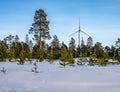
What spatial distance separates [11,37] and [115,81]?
252ft

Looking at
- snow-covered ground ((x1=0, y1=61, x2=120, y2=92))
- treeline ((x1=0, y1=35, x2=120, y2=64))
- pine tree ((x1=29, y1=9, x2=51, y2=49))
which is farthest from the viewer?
pine tree ((x1=29, y1=9, x2=51, y2=49))

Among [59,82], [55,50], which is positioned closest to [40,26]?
[55,50]

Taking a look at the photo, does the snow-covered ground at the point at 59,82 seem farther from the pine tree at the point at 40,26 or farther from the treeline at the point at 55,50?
the pine tree at the point at 40,26

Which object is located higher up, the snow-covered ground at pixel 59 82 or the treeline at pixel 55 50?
the treeline at pixel 55 50

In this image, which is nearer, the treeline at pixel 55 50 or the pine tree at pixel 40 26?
the treeline at pixel 55 50

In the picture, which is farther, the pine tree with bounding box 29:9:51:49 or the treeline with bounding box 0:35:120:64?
the pine tree with bounding box 29:9:51:49

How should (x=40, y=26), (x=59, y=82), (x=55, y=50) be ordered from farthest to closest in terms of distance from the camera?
1. (x=55, y=50)
2. (x=40, y=26)
3. (x=59, y=82)

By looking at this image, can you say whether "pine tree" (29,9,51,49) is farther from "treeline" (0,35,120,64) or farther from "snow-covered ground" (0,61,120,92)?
"snow-covered ground" (0,61,120,92)

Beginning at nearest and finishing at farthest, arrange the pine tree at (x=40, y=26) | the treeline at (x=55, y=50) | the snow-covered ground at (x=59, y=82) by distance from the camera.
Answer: the snow-covered ground at (x=59, y=82), the treeline at (x=55, y=50), the pine tree at (x=40, y=26)

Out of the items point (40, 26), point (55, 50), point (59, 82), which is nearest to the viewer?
point (59, 82)

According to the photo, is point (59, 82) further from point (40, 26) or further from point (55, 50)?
point (55, 50)

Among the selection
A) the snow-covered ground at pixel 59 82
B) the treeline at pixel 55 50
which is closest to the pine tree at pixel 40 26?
the treeline at pixel 55 50

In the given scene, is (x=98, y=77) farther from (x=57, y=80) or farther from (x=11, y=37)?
(x=11, y=37)

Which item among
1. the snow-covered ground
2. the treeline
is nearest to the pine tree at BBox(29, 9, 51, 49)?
the treeline
